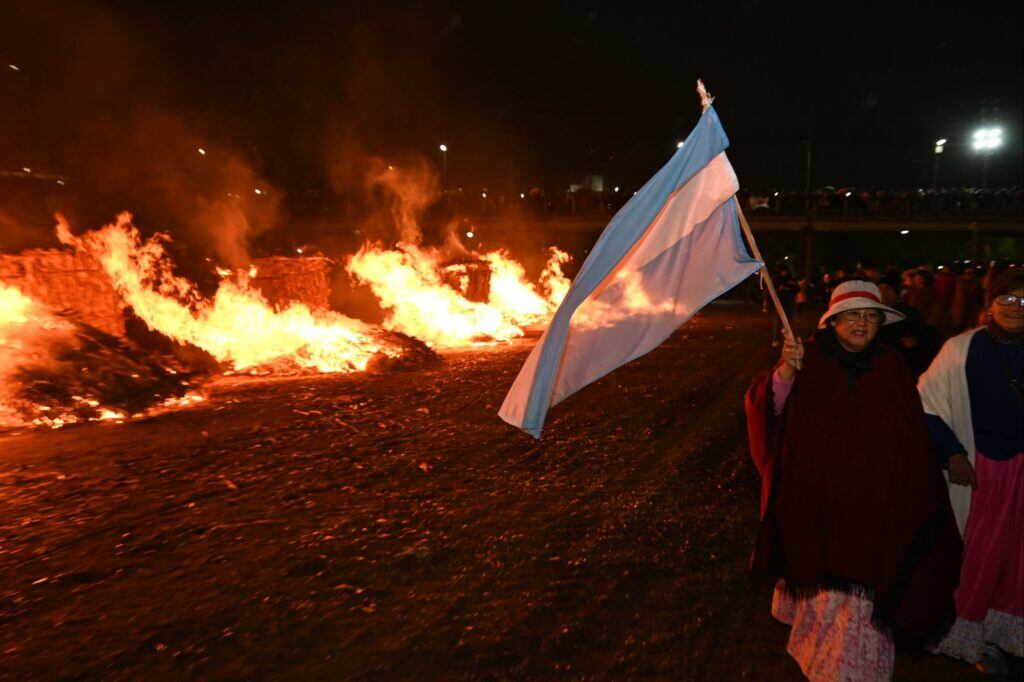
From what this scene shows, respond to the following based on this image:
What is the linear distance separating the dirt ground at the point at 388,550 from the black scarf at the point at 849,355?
Answer: 4.60ft

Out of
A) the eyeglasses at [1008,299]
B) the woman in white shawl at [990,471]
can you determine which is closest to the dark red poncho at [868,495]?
the woman in white shawl at [990,471]

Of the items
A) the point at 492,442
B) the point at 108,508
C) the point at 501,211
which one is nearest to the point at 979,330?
the point at 492,442

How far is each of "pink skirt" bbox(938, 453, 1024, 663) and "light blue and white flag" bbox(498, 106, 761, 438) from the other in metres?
1.59

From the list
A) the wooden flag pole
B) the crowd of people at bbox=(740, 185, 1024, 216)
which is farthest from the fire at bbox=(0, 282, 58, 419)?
the crowd of people at bbox=(740, 185, 1024, 216)

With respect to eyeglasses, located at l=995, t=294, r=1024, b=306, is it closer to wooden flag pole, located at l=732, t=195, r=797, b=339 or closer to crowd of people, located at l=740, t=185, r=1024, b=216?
wooden flag pole, located at l=732, t=195, r=797, b=339

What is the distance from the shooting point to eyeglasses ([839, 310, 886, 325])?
286 cm

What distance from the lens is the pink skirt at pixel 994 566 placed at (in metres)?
3.20

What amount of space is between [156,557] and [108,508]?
3.91 feet

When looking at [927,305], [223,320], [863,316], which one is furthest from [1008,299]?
[223,320]

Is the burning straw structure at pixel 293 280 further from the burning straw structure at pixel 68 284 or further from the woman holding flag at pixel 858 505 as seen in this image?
the woman holding flag at pixel 858 505

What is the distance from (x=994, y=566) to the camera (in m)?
3.21

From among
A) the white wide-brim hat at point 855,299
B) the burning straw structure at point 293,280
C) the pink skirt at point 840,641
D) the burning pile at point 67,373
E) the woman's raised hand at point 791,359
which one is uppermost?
the burning straw structure at point 293,280

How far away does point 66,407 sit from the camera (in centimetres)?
815

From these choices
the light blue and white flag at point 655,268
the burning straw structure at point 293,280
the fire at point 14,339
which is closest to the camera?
the light blue and white flag at point 655,268
